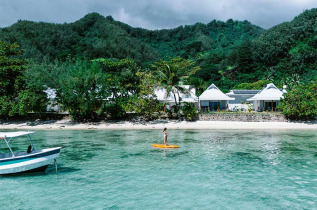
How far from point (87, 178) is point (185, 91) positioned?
2576 centimetres

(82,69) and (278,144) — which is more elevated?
(82,69)

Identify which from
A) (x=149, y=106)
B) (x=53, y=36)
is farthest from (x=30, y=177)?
(x=53, y=36)

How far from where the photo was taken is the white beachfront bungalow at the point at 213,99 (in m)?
37.8

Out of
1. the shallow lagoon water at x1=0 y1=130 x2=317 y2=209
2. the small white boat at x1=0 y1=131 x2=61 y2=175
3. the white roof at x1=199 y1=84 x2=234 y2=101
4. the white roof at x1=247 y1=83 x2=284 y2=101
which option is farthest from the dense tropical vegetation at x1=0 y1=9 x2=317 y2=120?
the small white boat at x1=0 y1=131 x2=61 y2=175

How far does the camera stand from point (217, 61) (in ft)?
335

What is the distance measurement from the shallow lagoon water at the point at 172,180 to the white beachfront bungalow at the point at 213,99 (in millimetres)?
18419

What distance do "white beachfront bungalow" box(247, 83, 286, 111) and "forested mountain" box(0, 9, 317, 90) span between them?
25410 mm

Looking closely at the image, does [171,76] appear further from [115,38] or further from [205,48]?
[205,48]

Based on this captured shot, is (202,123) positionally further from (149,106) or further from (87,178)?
(87,178)

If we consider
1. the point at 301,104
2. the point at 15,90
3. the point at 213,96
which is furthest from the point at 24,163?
the point at 301,104

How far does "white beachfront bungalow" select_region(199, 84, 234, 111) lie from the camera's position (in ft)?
124

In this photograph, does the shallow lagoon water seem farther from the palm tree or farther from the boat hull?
the palm tree

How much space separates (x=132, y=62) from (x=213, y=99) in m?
12.7

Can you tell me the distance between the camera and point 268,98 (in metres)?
37.1
